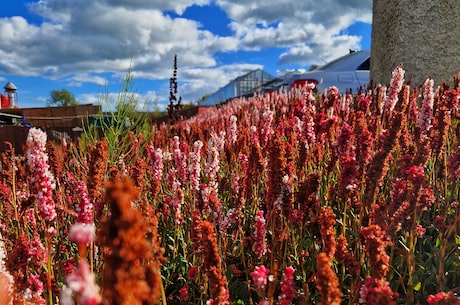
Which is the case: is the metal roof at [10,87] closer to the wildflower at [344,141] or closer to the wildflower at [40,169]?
the wildflower at [344,141]

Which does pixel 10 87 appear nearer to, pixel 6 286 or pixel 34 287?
pixel 34 287

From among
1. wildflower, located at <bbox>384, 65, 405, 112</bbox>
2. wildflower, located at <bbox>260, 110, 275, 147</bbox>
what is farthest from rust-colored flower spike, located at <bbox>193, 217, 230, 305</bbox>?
wildflower, located at <bbox>384, 65, 405, 112</bbox>

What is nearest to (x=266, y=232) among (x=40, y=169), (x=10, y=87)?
(x=40, y=169)

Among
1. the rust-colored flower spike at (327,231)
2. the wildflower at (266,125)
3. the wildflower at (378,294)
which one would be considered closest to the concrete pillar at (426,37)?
the wildflower at (266,125)

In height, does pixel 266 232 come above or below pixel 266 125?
below

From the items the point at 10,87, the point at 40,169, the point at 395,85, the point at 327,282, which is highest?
the point at 10,87

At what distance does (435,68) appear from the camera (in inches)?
260

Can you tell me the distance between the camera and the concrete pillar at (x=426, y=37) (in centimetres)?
643

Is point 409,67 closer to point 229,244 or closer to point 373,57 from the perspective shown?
point 373,57

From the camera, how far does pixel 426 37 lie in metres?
6.57

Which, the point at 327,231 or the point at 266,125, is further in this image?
the point at 266,125

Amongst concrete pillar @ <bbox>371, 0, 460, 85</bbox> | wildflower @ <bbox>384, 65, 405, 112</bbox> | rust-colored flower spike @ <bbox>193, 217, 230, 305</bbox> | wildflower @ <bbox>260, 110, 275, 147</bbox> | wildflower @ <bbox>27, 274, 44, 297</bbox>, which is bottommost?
wildflower @ <bbox>27, 274, 44, 297</bbox>

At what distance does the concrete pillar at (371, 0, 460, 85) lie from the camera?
6426 millimetres

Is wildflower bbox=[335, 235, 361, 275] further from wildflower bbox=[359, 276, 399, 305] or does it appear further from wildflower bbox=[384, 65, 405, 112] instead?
wildflower bbox=[384, 65, 405, 112]
